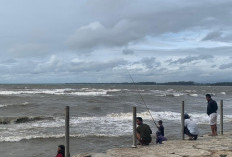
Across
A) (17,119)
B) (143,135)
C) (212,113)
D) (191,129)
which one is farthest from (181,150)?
(17,119)

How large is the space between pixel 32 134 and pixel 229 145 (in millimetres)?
9783

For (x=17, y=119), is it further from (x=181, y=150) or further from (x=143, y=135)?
(x=181, y=150)

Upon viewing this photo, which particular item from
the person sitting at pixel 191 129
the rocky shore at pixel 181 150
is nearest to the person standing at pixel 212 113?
the person sitting at pixel 191 129

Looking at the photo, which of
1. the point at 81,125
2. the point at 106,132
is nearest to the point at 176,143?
the point at 106,132

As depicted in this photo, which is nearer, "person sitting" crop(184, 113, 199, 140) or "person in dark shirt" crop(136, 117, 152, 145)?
"person in dark shirt" crop(136, 117, 152, 145)

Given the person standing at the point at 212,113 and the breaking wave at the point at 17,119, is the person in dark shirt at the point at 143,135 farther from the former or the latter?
the breaking wave at the point at 17,119

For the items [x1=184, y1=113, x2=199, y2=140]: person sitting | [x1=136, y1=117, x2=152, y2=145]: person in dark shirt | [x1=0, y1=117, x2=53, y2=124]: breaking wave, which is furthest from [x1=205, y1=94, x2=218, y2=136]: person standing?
[x1=0, y1=117, x2=53, y2=124]: breaking wave

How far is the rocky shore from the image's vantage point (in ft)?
26.0

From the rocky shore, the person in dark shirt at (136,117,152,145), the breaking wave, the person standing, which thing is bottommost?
the breaking wave

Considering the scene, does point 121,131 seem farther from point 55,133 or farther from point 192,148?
point 192,148

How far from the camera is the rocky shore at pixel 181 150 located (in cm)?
792

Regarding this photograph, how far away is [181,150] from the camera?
8.43m

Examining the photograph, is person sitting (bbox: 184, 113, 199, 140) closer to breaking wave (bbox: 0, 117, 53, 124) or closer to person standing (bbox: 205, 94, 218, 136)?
person standing (bbox: 205, 94, 218, 136)

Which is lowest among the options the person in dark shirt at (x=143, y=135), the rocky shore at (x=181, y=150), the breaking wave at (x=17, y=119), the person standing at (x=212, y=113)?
the breaking wave at (x=17, y=119)
